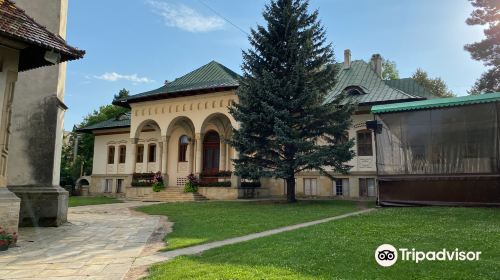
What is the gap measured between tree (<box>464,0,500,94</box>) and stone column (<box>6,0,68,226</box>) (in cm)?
2183

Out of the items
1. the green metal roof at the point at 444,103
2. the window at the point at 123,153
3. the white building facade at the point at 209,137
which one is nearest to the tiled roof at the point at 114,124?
the white building facade at the point at 209,137

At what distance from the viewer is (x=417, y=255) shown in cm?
585

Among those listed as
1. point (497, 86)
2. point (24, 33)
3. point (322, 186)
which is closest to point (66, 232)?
point (24, 33)

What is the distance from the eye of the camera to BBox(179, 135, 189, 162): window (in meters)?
28.8

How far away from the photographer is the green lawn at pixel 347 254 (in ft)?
16.8

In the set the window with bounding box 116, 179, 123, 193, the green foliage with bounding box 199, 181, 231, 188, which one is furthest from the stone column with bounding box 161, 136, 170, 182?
the window with bounding box 116, 179, 123, 193

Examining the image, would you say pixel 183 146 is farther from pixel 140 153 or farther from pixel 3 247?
pixel 3 247

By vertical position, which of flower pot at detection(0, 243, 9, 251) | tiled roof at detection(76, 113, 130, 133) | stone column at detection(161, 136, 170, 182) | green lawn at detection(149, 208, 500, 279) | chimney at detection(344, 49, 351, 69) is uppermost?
chimney at detection(344, 49, 351, 69)

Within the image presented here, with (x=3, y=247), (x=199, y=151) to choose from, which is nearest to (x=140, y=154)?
(x=199, y=151)

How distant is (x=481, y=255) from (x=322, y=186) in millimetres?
18313

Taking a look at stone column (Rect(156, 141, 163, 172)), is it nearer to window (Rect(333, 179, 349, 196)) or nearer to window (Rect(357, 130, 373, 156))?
window (Rect(333, 179, 349, 196))

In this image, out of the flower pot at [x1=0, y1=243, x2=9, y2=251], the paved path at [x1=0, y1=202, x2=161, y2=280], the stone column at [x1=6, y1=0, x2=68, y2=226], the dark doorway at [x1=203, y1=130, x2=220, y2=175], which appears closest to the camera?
the paved path at [x1=0, y1=202, x2=161, y2=280]

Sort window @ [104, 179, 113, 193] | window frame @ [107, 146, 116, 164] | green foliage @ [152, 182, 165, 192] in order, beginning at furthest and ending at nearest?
window frame @ [107, 146, 116, 164] < window @ [104, 179, 113, 193] < green foliage @ [152, 182, 165, 192]

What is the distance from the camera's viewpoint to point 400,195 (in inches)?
560
